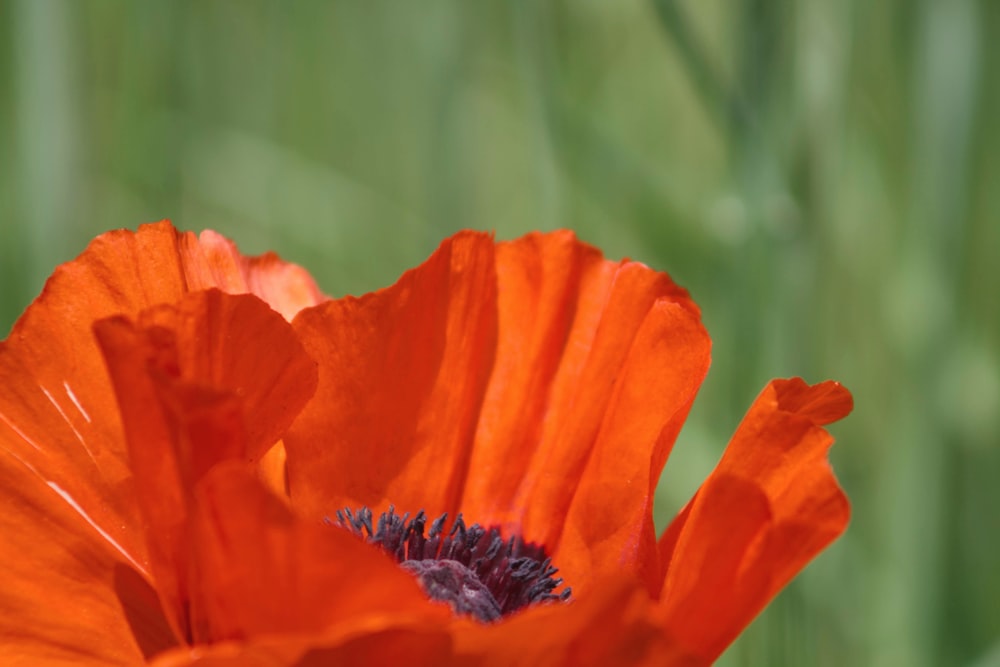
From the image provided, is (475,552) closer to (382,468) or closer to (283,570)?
(382,468)

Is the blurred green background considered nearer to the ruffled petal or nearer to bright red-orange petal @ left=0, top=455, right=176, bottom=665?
the ruffled petal

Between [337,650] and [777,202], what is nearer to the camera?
[337,650]

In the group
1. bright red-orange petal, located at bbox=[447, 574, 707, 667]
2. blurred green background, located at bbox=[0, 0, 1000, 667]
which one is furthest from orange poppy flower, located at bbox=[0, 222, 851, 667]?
blurred green background, located at bbox=[0, 0, 1000, 667]

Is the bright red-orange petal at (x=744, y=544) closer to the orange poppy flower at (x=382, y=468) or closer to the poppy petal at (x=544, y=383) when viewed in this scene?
the orange poppy flower at (x=382, y=468)

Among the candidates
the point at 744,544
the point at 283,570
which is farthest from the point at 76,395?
the point at 744,544

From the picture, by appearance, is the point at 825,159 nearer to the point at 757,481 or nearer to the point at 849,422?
the point at 849,422

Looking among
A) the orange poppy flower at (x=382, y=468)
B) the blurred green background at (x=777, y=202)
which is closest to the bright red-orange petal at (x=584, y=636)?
the orange poppy flower at (x=382, y=468)

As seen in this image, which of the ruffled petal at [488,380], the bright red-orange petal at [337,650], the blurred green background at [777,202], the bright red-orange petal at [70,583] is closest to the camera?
the bright red-orange petal at [337,650]

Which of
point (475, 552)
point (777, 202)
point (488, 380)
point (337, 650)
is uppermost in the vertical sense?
point (777, 202)
